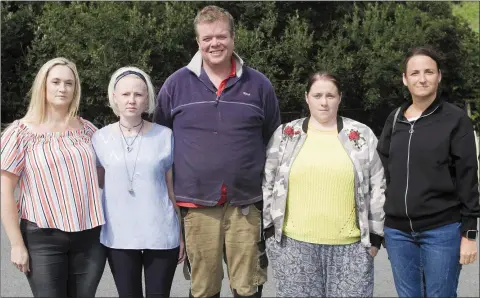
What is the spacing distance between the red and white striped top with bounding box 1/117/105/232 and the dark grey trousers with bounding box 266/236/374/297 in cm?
131

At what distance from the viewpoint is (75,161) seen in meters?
3.20

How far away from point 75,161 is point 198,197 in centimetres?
82

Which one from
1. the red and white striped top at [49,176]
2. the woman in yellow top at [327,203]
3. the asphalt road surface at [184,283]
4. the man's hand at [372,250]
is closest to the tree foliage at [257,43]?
the asphalt road surface at [184,283]

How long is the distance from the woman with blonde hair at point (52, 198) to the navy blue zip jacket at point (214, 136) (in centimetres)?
61

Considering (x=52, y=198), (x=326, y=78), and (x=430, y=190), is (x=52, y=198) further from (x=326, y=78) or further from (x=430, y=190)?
(x=430, y=190)

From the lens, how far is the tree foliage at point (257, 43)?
57.1ft

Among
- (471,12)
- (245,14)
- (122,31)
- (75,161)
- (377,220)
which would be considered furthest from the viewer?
(471,12)

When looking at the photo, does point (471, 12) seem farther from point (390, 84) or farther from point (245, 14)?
point (245, 14)

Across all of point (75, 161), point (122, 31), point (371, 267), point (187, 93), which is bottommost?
point (371, 267)

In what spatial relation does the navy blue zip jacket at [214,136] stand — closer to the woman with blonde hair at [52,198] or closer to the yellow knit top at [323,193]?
the yellow knit top at [323,193]

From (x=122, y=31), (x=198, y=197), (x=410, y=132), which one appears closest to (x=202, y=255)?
(x=198, y=197)

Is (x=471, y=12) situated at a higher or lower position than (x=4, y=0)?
higher

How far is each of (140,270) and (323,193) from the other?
4.13 feet

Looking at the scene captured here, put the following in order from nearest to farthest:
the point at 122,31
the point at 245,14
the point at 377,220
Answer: the point at 377,220 < the point at 122,31 < the point at 245,14
